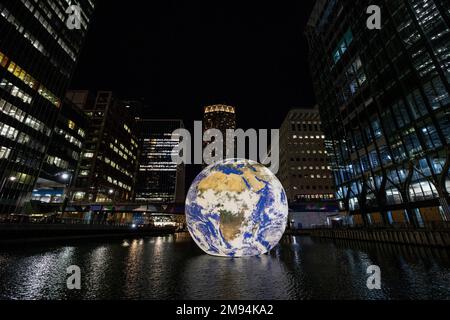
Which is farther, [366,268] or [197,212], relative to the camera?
[197,212]

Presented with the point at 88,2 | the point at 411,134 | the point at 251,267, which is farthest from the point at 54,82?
the point at 411,134

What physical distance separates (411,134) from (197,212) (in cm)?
3265

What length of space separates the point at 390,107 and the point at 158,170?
170 m

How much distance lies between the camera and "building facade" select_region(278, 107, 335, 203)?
80000mm

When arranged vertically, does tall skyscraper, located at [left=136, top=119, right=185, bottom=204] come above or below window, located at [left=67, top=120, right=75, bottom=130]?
above

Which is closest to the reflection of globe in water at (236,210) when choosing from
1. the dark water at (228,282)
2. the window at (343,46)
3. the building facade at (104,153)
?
the dark water at (228,282)

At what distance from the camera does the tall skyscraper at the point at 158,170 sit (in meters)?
177

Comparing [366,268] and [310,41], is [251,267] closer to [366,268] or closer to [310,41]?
[366,268]

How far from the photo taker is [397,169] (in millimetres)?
30859

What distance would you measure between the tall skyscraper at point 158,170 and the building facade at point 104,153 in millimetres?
62957

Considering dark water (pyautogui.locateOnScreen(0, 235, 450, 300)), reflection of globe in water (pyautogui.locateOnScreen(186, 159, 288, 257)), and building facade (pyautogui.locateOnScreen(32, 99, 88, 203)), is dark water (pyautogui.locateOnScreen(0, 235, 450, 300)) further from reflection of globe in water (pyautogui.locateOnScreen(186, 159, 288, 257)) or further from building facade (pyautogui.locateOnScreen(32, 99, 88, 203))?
building facade (pyautogui.locateOnScreen(32, 99, 88, 203))

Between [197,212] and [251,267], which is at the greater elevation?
[197,212]

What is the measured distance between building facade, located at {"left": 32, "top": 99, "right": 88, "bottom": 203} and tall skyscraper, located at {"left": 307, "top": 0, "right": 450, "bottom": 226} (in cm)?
6160

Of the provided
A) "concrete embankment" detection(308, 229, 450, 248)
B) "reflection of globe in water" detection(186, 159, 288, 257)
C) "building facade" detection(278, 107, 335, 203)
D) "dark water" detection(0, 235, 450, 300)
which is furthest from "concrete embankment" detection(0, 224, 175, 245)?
"building facade" detection(278, 107, 335, 203)
